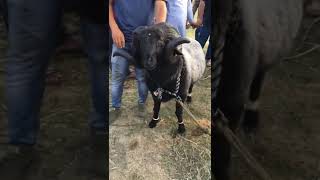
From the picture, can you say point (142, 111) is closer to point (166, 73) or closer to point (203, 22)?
point (166, 73)

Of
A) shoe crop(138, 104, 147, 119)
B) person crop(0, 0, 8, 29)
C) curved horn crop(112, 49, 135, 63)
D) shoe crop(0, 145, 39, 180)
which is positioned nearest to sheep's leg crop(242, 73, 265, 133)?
shoe crop(138, 104, 147, 119)

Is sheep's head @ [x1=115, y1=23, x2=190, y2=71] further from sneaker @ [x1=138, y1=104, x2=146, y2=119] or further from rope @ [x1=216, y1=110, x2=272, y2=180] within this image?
rope @ [x1=216, y1=110, x2=272, y2=180]

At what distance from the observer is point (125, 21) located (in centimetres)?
273

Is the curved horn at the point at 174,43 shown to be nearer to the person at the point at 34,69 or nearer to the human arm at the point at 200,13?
the human arm at the point at 200,13

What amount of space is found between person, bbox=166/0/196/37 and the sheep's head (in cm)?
3

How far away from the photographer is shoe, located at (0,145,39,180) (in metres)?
2.86

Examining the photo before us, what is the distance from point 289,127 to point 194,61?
0.61 meters

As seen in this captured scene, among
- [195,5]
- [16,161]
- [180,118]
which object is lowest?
[16,161]

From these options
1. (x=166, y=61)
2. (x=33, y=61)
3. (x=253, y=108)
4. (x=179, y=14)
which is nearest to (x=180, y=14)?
(x=179, y=14)

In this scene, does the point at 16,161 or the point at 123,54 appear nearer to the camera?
the point at 123,54

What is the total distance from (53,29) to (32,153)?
0.61m

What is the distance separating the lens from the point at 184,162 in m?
2.80

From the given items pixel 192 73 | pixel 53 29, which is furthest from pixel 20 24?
pixel 192 73

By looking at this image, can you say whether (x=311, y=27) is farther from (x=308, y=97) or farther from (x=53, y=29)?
(x=53, y=29)
